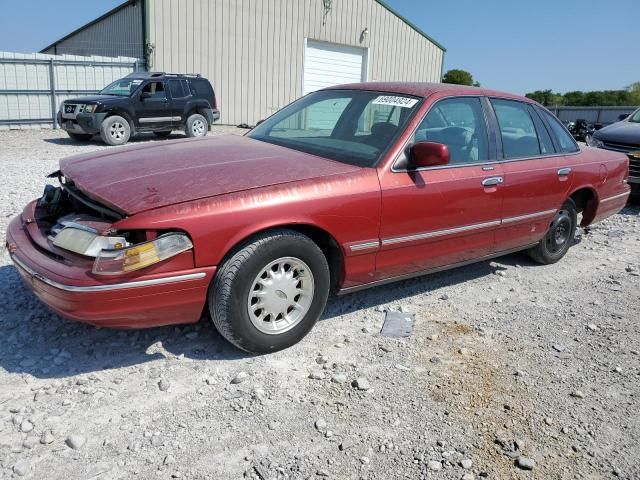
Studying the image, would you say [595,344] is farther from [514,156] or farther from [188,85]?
[188,85]

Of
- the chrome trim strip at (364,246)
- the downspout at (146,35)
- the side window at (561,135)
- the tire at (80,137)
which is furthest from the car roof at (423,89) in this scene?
the downspout at (146,35)

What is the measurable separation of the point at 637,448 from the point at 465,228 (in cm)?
186

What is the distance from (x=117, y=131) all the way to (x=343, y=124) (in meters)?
9.92

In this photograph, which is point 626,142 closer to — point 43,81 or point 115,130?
point 115,130

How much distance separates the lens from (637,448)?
2.71m

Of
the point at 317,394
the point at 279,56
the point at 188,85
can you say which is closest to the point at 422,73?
the point at 279,56

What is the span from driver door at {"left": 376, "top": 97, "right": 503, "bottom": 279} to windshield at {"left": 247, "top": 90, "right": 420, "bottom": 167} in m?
0.19

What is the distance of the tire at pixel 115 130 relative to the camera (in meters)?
12.5

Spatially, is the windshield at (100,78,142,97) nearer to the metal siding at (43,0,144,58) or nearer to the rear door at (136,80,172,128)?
the rear door at (136,80,172,128)

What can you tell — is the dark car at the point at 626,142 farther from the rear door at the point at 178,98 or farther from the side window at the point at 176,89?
the side window at the point at 176,89

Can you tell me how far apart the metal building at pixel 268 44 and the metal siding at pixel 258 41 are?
1.2 inches

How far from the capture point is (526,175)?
14.9 ft

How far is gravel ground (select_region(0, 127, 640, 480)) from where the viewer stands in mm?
2457

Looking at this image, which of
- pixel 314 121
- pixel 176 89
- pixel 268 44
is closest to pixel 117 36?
pixel 268 44
